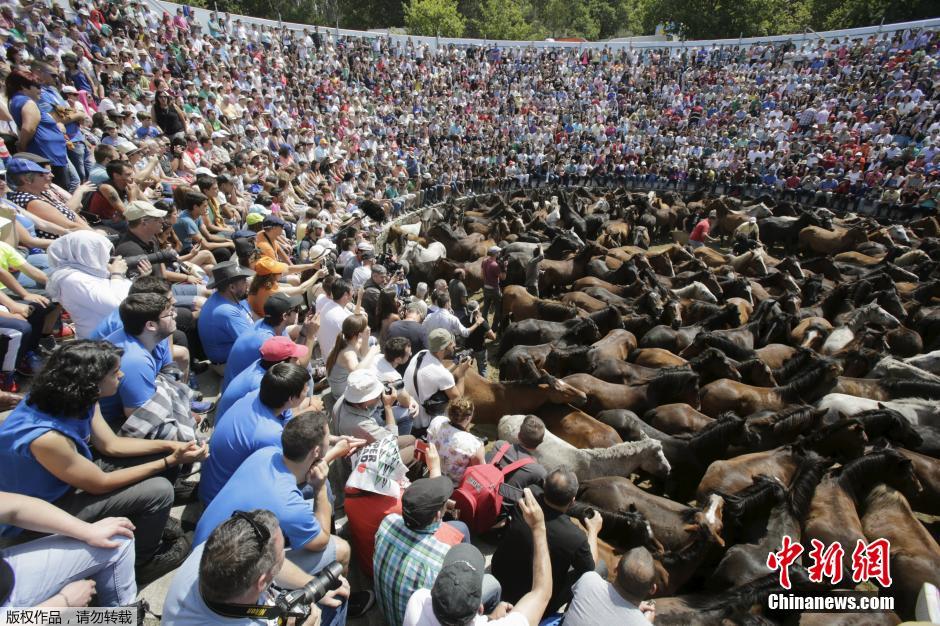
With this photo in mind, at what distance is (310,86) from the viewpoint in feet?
72.4

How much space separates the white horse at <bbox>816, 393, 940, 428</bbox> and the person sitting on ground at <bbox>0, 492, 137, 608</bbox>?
Answer: 7948mm

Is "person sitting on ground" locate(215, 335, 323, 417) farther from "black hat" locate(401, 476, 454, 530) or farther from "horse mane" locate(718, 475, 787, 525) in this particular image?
"horse mane" locate(718, 475, 787, 525)

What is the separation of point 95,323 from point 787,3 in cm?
6898

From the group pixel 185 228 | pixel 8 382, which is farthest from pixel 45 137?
pixel 8 382

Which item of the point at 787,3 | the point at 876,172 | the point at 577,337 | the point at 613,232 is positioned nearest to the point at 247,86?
the point at 613,232

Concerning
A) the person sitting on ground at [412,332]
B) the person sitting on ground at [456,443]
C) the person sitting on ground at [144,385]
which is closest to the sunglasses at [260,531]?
the person sitting on ground at [144,385]

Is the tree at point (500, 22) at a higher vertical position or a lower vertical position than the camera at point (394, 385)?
higher

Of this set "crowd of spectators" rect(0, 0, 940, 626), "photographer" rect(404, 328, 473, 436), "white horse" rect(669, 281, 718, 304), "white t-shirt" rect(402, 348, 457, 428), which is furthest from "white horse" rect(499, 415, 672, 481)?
"white horse" rect(669, 281, 718, 304)

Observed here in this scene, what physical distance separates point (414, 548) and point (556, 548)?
1.08 m

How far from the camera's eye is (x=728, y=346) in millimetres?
8609

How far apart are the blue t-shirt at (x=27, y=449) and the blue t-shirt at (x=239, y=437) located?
0.93 meters

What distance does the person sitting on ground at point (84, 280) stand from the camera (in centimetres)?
465

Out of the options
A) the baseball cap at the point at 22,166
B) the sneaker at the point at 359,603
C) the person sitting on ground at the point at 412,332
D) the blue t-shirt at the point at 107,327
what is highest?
the baseball cap at the point at 22,166

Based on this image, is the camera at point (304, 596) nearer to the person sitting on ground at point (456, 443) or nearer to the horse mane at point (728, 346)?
the person sitting on ground at point (456, 443)
